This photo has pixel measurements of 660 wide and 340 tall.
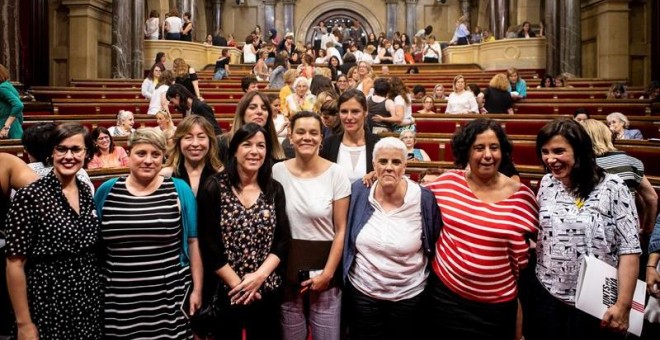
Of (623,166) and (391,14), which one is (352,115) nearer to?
(623,166)

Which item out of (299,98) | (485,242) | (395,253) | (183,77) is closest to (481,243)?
(485,242)

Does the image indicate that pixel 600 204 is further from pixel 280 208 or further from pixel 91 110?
pixel 91 110

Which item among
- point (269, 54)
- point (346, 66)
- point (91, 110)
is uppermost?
point (269, 54)

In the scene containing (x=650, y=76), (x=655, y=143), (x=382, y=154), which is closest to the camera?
(x=382, y=154)

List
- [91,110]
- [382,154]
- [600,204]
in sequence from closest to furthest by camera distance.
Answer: [600,204], [382,154], [91,110]

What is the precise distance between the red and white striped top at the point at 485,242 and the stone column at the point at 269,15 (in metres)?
23.2

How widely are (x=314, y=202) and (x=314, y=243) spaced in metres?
0.21

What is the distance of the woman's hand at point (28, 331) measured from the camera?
2480 millimetres

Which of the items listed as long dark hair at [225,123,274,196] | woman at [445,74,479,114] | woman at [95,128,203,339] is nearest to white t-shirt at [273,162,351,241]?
long dark hair at [225,123,274,196]

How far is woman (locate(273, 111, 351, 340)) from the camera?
287cm

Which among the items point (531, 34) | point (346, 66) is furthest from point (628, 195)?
point (531, 34)

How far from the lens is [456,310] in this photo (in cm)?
265

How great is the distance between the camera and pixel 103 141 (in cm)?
538

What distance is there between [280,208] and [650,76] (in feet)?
45.6
